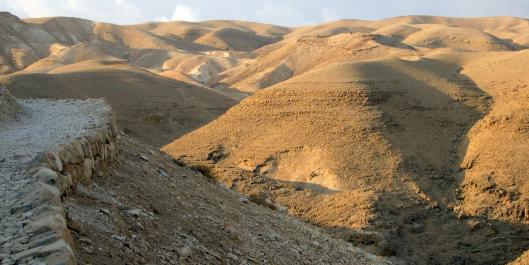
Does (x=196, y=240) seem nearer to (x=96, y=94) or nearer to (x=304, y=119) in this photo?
(x=304, y=119)

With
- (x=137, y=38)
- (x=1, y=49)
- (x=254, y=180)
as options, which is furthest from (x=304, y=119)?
(x=137, y=38)

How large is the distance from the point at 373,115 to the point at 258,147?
4.17 meters

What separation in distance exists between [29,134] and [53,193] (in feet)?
11.0

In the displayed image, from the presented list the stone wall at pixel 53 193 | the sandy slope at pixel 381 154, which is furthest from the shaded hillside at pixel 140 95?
the stone wall at pixel 53 193

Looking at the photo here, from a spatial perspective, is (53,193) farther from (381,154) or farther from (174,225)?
(381,154)

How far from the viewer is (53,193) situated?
241 inches

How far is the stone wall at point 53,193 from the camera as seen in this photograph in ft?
16.5

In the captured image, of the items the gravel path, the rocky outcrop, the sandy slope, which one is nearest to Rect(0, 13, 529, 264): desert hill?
the sandy slope

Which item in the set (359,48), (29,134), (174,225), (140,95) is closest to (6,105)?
(29,134)

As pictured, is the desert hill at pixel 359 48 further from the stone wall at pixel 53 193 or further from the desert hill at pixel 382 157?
the stone wall at pixel 53 193

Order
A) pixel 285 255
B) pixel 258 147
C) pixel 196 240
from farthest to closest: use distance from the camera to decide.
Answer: pixel 258 147
pixel 285 255
pixel 196 240

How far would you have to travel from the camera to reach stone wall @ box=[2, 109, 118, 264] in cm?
503

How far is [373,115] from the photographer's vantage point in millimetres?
23000

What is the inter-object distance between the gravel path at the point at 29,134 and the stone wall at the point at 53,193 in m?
0.10
